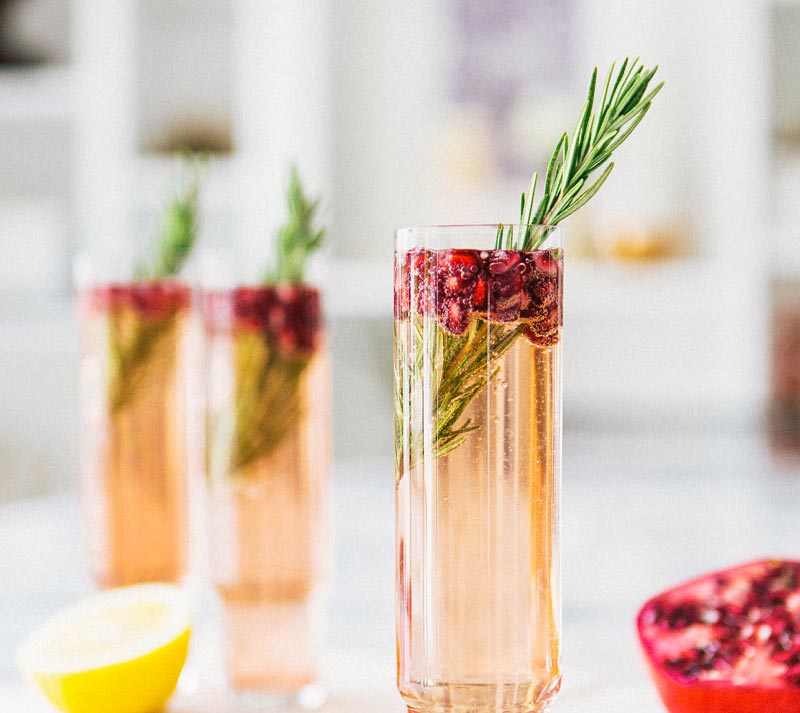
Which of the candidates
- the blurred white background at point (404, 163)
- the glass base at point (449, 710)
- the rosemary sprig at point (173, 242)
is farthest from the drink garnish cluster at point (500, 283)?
the blurred white background at point (404, 163)

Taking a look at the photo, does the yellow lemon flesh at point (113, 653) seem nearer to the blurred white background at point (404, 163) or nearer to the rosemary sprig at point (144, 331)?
the rosemary sprig at point (144, 331)

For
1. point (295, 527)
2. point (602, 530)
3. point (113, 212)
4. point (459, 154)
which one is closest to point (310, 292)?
point (295, 527)

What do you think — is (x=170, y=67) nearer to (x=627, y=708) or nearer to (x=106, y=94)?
(x=106, y=94)

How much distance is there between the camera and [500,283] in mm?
691

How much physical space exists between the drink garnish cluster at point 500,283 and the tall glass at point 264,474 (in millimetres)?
247

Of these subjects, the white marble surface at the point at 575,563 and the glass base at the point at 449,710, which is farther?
the white marble surface at the point at 575,563

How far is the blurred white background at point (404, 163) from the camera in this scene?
3.19 m

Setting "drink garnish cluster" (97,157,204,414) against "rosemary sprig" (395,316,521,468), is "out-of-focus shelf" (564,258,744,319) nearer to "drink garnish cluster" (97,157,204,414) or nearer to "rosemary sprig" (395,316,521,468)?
"drink garnish cluster" (97,157,204,414)

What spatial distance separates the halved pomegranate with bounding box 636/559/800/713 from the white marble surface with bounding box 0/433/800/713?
0.27 ft

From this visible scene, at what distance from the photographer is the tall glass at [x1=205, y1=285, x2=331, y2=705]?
36.5 inches

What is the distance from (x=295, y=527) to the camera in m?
0.94

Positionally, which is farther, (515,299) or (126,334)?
(126,334)

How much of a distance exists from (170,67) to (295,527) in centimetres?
268

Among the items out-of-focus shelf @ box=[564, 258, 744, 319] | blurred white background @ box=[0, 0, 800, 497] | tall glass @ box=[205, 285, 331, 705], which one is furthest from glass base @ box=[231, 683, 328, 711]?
out-of-focus shelf @ box=[564, 258, 744, 319]
